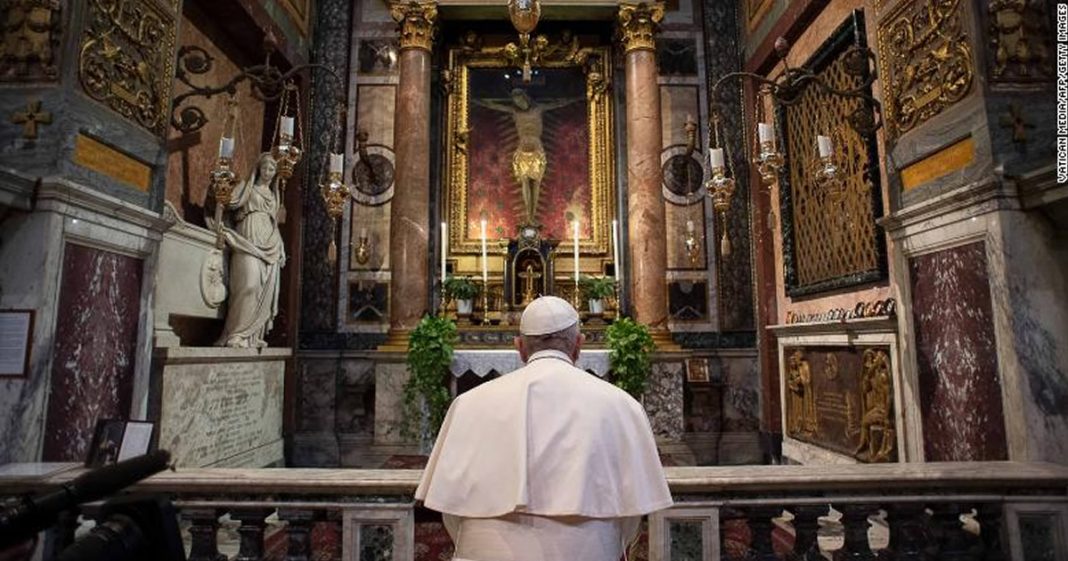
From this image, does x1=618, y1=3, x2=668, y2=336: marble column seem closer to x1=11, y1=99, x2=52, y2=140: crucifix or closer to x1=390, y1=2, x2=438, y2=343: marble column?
x1=390, y1=2, x2=438, y2=343: marble column

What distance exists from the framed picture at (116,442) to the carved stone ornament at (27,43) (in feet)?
8.61

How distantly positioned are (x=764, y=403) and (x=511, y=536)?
6650mm

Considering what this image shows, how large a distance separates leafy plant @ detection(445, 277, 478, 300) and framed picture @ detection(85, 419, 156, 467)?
5.20m

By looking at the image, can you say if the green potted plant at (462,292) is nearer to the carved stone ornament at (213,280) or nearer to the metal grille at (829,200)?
the carved stone ornament at (213,280)

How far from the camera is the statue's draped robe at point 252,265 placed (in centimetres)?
630

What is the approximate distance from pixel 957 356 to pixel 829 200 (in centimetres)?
272

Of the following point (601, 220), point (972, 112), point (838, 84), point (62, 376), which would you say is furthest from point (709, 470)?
point (601, 220)

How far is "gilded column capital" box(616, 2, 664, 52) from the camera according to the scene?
27.2 ft

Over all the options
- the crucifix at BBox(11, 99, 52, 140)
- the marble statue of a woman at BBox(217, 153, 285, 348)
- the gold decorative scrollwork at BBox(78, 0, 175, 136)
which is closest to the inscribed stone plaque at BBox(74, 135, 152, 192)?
the crucifix at BBox(11, 99, 52, 140)

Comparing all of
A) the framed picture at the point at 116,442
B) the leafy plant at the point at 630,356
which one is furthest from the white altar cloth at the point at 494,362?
the framed picture at the point at 116,442

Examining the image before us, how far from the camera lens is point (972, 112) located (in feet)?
12.4

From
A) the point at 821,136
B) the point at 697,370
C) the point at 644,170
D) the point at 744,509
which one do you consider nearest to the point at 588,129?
the point at 644,170

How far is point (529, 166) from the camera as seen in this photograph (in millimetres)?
8578

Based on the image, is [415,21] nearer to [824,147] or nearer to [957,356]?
[824,147]
